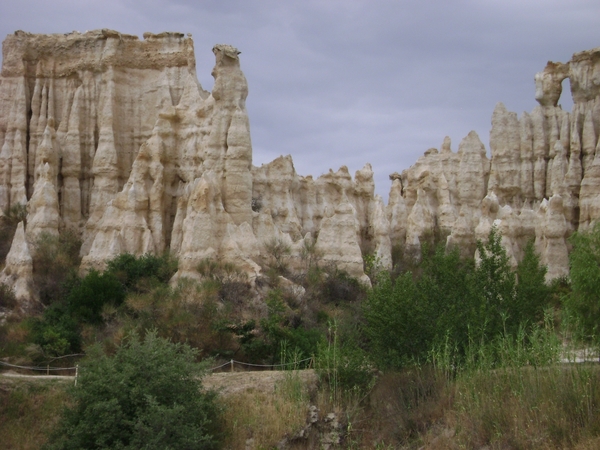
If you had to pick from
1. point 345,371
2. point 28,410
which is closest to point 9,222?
point 28,410

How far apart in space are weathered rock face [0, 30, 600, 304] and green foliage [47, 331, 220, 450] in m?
11.5

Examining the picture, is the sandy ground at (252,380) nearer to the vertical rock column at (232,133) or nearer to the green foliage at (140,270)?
the green foliage at (140,270)

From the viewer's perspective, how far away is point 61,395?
17.6 m

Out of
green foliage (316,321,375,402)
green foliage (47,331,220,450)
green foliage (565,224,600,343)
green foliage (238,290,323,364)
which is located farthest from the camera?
green foliage (238,290,323,364)

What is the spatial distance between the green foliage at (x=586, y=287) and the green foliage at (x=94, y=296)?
46.8ft

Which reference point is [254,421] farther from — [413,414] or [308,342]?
[308,342]

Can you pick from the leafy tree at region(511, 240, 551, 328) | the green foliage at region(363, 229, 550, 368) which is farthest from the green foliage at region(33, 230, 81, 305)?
the leafy tree at region(511, 240, 551, 328)

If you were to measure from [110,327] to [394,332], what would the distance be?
985cm

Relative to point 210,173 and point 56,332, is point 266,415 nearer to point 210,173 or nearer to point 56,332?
point 56,332

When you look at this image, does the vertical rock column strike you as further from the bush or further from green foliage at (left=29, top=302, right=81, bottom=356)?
the bush

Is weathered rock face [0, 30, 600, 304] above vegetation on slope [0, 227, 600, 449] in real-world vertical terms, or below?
above


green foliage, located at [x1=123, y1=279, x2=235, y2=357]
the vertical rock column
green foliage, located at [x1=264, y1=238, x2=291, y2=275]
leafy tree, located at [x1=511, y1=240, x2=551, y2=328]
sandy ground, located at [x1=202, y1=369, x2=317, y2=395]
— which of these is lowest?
sandy ground, located at [x1=202, y1=369, x2=317, y2=395]

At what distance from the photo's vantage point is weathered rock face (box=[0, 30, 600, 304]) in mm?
30969

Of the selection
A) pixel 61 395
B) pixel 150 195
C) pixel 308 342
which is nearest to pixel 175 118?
pixel 150 195
